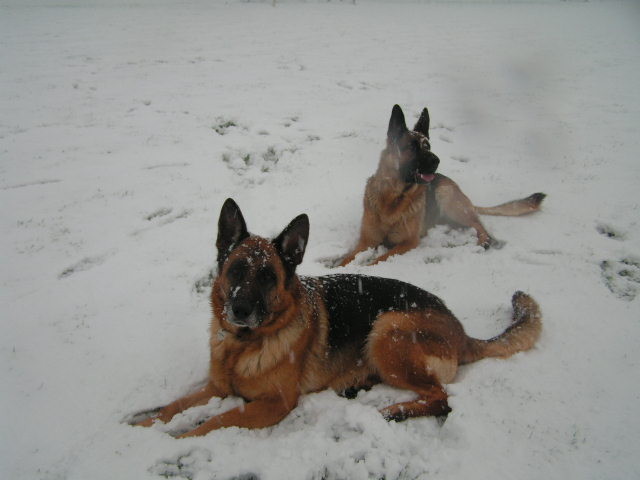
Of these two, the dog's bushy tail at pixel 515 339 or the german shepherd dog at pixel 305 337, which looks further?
the dog's bushy tail at pixel 515 339

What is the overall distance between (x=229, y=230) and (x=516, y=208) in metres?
5.58

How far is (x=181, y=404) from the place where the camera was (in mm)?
3260

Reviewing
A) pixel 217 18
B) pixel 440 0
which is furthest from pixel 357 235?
pixel 440 0

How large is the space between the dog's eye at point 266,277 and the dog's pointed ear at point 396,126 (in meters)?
3.56

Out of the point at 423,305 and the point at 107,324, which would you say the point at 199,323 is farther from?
the point at 423,305

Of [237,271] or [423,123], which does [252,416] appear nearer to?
[237,271]

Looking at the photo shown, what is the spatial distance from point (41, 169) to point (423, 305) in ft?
24.0

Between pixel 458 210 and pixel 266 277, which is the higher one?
pixel 266 277

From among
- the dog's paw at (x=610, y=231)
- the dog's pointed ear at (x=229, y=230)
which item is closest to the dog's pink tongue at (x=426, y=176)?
the dog's paw at (x=610, y=231)

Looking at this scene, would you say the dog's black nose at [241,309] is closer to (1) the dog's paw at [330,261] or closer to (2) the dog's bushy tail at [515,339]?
(2) the dog's bushy tail at [515,339]

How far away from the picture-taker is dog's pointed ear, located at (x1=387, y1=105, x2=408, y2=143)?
18.4 feet

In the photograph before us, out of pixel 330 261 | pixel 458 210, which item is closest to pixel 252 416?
pixel 330 261

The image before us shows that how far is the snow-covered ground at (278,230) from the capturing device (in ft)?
9.58

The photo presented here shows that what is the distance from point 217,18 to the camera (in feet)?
64.0
